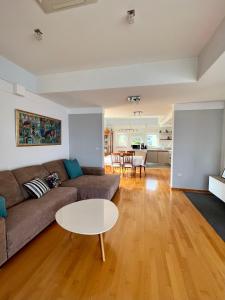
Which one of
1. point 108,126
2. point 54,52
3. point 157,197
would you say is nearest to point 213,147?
point 157,197

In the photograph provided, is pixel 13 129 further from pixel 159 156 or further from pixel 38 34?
pixel 159 156

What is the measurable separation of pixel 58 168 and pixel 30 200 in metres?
1.29

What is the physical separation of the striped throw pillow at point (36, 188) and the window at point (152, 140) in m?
7.93

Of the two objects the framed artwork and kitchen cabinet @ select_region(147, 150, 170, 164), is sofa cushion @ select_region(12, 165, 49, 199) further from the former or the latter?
kitchen cabinet @ select_region(147, 150, 170, 164)

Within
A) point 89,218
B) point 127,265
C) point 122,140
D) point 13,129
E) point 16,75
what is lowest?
point 127,265

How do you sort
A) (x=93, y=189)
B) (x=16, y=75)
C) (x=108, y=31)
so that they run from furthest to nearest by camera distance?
(x=93, y=189) → (x=16, y=75) → (x=108, y=31)

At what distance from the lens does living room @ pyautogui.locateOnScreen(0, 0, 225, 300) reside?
1494 mm

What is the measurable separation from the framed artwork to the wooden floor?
5.52ft

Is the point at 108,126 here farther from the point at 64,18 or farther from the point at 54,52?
the point at 64,18

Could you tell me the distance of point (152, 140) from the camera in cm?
973

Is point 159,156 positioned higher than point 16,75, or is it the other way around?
point 16,75

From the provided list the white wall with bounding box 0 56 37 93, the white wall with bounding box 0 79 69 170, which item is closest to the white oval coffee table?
the white wall with bounding box 0 79 69 170

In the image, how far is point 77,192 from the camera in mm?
3111

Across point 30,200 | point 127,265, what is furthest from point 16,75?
point 127,265
